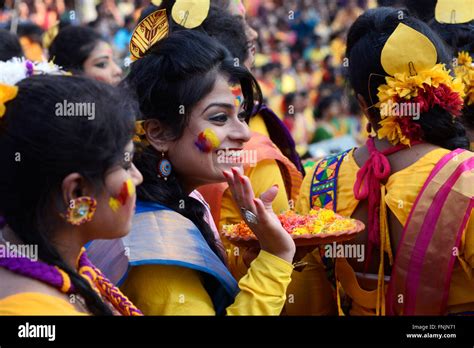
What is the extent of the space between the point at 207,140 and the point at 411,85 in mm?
774

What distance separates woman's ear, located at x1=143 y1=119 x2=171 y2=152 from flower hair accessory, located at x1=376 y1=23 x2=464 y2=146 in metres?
0.79

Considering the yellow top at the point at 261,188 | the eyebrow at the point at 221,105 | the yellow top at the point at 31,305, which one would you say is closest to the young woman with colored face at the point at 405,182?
the yellow top at the point at 261,188

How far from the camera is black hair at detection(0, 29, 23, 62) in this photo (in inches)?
168

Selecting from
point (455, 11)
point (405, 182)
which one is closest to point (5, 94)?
point (405, 182)

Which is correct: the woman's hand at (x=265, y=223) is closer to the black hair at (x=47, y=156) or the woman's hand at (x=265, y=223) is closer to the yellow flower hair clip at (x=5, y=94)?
the black hair at (x=47, y=156)

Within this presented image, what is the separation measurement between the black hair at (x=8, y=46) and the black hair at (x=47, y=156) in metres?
2.53

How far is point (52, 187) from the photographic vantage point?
1.83 m

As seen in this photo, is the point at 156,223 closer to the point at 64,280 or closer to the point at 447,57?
the point at 64,280

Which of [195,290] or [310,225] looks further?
[310,225]

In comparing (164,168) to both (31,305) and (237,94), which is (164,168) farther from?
(31,305)

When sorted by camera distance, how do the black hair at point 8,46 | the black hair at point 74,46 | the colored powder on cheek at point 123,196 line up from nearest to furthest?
the colored powder on cheek at point 123,196 → the black hair at point 8,46 → the black hair at point 74,46

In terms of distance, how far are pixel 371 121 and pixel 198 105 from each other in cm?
78

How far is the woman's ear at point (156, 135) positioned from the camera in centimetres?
262

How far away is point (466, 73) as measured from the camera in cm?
340
